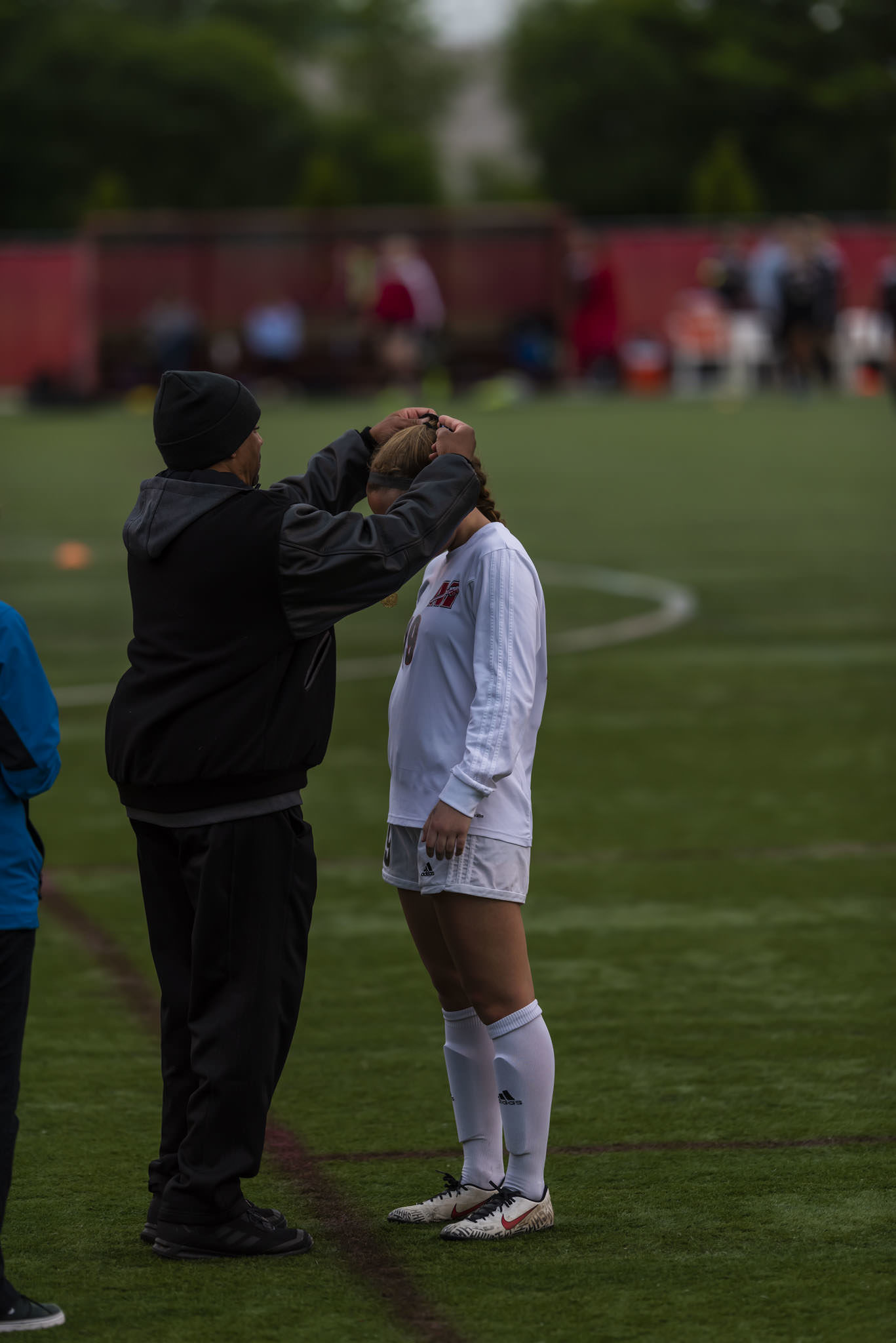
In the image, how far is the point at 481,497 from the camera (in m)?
4.67

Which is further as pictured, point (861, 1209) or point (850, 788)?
point (850, 788)

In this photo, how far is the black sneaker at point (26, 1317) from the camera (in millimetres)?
4145

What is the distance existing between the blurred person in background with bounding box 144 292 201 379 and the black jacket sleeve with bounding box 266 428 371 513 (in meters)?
35.6

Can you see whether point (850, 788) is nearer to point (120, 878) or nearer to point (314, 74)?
point (120, 878)

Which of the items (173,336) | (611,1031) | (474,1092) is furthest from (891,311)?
(474,1092)

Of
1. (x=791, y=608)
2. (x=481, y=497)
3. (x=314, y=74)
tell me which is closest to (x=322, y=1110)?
(x=481, y=497)

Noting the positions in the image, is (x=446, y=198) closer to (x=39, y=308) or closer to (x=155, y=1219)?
(x=39, y=308)

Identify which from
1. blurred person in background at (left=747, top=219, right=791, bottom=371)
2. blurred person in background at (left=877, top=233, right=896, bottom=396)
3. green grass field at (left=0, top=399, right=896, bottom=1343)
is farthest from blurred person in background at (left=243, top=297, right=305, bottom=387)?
green grass field at (left=0, top=399, right=896, bottom=1343)

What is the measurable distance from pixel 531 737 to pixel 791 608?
10.6 metres

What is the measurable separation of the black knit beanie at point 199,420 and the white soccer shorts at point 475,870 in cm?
86

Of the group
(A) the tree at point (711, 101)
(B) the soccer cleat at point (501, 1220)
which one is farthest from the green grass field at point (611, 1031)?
(A) the tree at point (711, 101)

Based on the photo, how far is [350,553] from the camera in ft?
14.2

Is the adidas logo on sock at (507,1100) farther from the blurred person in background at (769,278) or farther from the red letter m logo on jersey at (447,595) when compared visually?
the blurred person in background at (769,278)

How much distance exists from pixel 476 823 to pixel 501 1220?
2.69 ft
